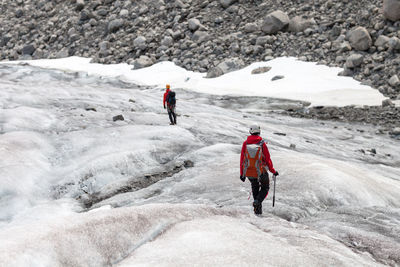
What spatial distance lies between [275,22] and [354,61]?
9.17m

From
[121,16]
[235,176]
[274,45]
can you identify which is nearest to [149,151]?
[235,176]

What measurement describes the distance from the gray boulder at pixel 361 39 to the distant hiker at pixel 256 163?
84.1 ft

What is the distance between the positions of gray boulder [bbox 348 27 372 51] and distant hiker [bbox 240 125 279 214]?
1009 inches

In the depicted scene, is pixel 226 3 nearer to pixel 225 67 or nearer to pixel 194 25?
pixel 194 25

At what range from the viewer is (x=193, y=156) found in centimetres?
1101

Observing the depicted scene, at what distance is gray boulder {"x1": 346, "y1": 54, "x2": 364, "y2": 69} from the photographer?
89.1ft

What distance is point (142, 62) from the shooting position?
35125 millimetres

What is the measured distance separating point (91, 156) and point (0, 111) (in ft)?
15.5

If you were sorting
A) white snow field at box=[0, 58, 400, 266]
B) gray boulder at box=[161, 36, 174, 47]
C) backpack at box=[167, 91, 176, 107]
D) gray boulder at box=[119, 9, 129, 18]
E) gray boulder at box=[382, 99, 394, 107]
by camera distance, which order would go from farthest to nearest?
gray boulder at box=[119, 9, 129, 18] → gray boulder at box=[161, 36, 174, 47] → gray boulder at box=[382, 99, 394, 107] → backpack at box=[167, 91, 176, 107] → white snow field at box=[0, 58, 400, 266]

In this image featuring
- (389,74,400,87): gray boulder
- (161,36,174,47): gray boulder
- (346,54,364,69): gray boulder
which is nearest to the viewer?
(389,74,400,87): gray boulder

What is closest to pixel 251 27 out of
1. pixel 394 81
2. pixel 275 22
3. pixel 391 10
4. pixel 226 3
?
pixel 275 22

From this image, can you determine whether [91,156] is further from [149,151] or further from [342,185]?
[342,185]

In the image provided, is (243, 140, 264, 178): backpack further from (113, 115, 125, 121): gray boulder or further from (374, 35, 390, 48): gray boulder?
(374, 35, 390, 48): gray boulder

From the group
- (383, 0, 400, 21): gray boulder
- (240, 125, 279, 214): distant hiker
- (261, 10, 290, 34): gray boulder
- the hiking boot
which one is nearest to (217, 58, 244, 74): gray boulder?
(261, 10, 290, 34): gray boulder
